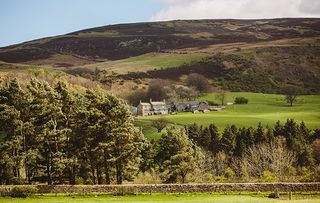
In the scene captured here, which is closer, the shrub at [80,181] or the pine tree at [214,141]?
the shrub at [80,181]

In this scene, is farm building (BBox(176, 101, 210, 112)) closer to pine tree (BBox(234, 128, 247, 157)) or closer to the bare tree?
pine tree (BBox(234, 128, 247, 157))

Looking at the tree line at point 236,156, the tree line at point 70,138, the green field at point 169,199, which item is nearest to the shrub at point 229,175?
the tree line at point 236,156

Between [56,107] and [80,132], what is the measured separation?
4569mm

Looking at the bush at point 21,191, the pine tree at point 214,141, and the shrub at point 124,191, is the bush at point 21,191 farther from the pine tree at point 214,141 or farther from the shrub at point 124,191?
the pine tree at point 214,141

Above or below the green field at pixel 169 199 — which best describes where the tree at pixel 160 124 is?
below

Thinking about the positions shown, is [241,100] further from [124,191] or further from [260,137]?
[124,191]

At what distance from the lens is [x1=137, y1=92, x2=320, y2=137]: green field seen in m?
126

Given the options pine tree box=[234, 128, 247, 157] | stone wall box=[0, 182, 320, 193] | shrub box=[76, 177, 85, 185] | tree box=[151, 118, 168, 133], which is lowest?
pine tree box=[234, 128, 247, 157]

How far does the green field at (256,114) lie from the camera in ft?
414

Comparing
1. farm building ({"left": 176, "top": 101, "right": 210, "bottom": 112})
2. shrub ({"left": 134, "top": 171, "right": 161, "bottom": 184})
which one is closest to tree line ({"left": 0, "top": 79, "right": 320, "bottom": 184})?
shrub ({"left": 134, "top": 171, "right": 161, "bottom": 184})

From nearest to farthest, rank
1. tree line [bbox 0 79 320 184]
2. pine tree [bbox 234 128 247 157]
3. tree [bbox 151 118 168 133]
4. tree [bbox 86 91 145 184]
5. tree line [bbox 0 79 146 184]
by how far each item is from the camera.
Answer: tree line [bbox 0 79 146 184] < tree line [bbox 0 79 320 184] < tree [bbox 86 91 145 184] < pine tree [bbox 234 128 247 157] < tree [bbox 151 118 168 133]

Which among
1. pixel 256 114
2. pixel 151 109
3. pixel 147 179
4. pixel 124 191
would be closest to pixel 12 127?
pixel 124 191

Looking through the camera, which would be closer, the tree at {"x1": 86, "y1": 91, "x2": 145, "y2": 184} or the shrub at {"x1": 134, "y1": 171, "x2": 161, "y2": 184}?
the tree at {"x1": 86, "y1": 91, "x2": 145, "y2": 184}

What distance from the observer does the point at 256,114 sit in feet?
480
